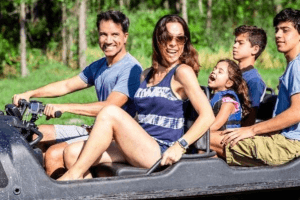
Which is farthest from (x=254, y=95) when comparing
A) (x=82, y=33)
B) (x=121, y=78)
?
(x=82, y=33)

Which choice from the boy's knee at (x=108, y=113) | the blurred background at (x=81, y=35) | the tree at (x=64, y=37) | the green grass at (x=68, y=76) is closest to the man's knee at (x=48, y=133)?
the boy's knee at (x=108, y=113)

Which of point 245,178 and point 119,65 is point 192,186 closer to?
point 245,178

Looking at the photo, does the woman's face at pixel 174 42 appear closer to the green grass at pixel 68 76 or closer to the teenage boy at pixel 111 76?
the teenage boy at pixel 111 76

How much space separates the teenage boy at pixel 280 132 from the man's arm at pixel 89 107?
672 mm

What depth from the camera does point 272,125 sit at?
3477 mm

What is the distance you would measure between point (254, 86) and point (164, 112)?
1.15 metres

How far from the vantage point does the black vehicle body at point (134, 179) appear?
9.46ft

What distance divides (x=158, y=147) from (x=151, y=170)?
229 millimetres

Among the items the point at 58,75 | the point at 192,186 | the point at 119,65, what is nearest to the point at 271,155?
the point at 192,186

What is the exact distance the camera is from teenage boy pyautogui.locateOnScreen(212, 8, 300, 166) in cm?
344

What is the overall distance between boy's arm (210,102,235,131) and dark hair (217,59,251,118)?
0.22 m

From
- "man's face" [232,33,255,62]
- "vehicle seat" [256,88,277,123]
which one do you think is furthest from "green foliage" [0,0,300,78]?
"vehicle seat" [256,88,277,123]

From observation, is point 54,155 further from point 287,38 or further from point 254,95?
point 287,38

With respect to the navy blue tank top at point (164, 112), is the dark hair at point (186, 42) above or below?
above
